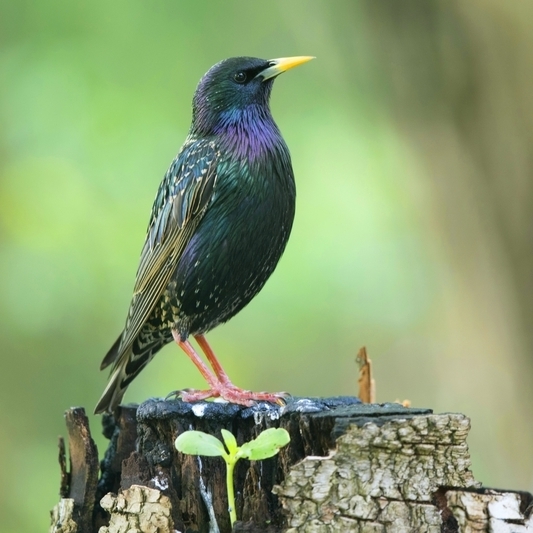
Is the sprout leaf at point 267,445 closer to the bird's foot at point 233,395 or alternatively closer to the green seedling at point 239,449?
the green seedling at point 239,449

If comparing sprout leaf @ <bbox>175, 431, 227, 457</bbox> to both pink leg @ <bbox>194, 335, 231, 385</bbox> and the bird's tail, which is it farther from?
the bird's tail

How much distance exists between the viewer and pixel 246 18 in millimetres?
8242

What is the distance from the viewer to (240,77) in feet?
14.0

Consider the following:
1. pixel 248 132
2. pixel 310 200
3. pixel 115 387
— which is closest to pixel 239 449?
pixel 115 387

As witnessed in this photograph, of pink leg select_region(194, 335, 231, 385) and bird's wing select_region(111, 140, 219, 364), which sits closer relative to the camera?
bird's wing select_region(111, 140, 219, 364)

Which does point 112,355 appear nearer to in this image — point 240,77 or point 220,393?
point 220,393

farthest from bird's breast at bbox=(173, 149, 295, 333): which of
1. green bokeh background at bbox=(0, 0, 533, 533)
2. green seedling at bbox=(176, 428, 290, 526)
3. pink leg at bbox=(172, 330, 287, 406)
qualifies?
green bokeh background at bbox=(0, 0, 533, 533)

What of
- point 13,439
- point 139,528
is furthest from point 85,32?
point 139,528

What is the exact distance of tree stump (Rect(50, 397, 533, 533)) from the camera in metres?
2.46

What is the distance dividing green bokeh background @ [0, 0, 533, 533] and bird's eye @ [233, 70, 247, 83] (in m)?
1.51

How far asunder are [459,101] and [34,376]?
186 inches

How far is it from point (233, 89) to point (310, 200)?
3751 mm

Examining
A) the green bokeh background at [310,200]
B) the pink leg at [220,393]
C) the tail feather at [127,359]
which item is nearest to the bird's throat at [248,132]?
the pink leg at [220,393]

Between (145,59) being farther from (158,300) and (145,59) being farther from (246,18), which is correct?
(158,300)
